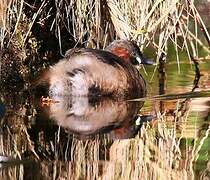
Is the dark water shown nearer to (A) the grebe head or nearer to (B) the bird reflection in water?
(B) the bird reflection in water

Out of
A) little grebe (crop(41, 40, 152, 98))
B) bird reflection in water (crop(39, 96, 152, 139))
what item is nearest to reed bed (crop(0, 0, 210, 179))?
bird reflection in water (crop(39, 96, 152, 139))

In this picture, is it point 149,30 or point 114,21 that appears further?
point 114,21

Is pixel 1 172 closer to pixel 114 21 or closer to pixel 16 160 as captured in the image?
pixel 16 160

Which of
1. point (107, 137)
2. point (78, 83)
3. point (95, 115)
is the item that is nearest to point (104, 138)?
point (107, 137)

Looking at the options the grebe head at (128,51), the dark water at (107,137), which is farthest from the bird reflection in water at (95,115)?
the grebe head at (128,51)

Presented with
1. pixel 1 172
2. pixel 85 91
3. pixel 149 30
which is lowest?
pixel 1 172

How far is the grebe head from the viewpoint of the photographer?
8578 millimetres

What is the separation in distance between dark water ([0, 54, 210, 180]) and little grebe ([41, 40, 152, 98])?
0.11m

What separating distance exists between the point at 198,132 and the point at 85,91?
1844mm

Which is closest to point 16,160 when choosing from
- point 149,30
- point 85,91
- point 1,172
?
point 1,172

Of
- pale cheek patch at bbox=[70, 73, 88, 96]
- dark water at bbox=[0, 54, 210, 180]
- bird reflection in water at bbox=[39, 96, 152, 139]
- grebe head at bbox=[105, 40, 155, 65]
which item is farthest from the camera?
grebe head at bbox=[105, 40, 155, 65]

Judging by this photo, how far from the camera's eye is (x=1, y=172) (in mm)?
4484

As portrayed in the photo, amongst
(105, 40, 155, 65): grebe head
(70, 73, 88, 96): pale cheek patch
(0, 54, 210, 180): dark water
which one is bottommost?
(0, 54, 210, 180): dark water

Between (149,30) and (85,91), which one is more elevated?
(149,30)
